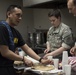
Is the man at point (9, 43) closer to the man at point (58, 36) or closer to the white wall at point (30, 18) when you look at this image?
the man at point (58, 36)

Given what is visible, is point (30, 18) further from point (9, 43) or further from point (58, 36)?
point (9, 43)

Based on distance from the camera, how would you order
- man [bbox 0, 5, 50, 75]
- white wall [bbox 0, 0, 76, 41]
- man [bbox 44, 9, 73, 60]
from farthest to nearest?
white wall [bbox 0, 0, 76, 41]
man [bbox 44, 9, 73, 60]
man [bbox 0, 5, 50, 75]

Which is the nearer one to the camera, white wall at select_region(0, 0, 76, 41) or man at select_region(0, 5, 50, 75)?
man at select_region(0, 5, 50, 75)

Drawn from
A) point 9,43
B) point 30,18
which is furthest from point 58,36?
point 30,18

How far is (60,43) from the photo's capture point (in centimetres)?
211

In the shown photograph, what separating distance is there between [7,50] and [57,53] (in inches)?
24.6

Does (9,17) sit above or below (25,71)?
above

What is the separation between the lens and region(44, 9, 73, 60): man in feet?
6.68

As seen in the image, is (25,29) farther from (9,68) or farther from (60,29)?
(9,68)

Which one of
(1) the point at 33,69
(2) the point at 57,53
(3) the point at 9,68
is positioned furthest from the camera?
(2) the point at 57,53

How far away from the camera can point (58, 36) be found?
210 cm

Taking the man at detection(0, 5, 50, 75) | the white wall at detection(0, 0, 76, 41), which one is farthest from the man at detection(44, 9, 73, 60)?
the white wall at detection(0, 0, 76, 41)

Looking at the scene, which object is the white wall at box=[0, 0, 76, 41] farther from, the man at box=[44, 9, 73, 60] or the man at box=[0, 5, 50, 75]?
the man at box=[0, 5, 50, 75]

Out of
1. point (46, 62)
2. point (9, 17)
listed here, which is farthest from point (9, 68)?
point (9, 17)
